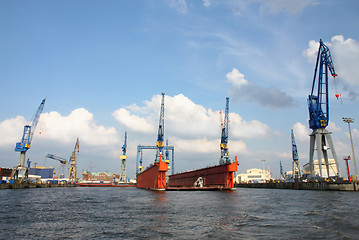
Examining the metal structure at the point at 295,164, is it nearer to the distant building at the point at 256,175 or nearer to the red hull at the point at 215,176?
the distant building at the point at 256,175

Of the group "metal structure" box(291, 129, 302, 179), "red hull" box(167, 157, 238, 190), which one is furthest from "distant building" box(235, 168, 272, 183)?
"red hull" box(167, 157, 238, 190)

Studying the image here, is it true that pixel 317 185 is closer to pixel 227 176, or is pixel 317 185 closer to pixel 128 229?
pixel 227 176

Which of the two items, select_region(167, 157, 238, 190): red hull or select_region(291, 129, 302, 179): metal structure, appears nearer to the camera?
select_region(167, 157, 238, 190): red hull

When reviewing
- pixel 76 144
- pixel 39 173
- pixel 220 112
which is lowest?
pixel 39 173

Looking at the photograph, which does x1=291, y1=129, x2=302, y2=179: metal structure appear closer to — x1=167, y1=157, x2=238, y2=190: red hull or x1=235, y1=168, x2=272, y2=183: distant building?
x1=235, y1=168, x2=272, y2=183: distant building

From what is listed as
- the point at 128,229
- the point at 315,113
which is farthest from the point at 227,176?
the point at 128,229

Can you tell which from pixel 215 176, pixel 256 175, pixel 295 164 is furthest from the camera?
pixel 256 175

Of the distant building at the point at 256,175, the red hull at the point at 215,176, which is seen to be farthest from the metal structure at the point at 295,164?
the red hull at the point at 215,176

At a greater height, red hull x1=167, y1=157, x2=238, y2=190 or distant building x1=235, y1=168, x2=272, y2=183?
red hull x1=167, y1=157, x2=238, y2=190

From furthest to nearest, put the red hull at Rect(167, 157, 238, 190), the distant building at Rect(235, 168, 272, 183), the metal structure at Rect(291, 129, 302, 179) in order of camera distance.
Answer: the distant building at Rect(235, 168, 272, 183) → the metal structure at Rect(291, 129, 302, 179) → the red hull at Rect(167, 157, 238, 190)

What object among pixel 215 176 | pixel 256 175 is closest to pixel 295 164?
pixel 256 175

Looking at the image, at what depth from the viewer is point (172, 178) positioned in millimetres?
107125

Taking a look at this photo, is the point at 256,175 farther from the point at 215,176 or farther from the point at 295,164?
the point at 215,176

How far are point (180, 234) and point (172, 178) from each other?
316 feet
